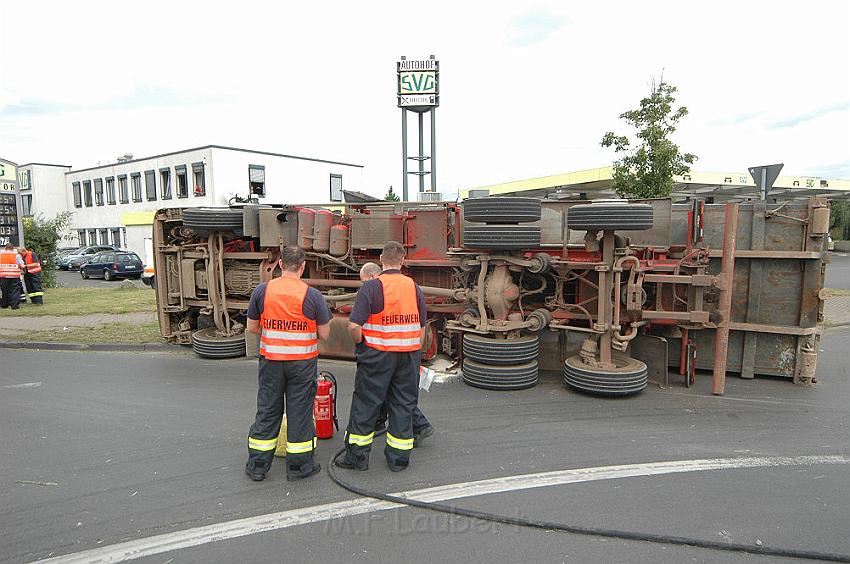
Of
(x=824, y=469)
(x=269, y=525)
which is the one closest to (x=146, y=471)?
(x=269, y=525)

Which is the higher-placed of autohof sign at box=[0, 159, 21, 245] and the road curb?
autohof sign at box=[0, 159, 21, 245]

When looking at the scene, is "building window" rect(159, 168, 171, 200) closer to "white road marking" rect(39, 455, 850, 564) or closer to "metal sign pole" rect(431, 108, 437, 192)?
"metal sign pole" rect(431, 108, 437, 192)

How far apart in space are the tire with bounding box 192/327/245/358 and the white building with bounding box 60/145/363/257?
23.6 meters

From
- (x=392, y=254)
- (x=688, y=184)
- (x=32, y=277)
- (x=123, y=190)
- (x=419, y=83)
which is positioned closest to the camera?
(x=392, y=254)

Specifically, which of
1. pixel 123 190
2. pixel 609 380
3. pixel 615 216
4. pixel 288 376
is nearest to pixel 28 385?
pixel 288 376

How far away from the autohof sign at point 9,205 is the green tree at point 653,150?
1589 centimetres

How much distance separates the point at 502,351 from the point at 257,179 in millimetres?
31537

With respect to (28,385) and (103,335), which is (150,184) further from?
(28,385)

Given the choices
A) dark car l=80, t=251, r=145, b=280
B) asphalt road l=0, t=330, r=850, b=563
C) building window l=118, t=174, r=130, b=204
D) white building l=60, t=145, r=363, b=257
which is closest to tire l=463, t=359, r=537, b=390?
asphalt road l=0, t=330, r=850, b=563

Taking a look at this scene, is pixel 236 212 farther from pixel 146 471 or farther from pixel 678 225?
pixel 678 225

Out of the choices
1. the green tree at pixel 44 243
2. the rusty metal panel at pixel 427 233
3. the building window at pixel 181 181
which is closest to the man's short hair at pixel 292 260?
the rusty metal panel at pixel 427 233

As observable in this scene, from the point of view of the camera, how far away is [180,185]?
3469 cm

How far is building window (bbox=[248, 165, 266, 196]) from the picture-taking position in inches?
1352

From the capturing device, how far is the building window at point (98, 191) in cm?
4022
